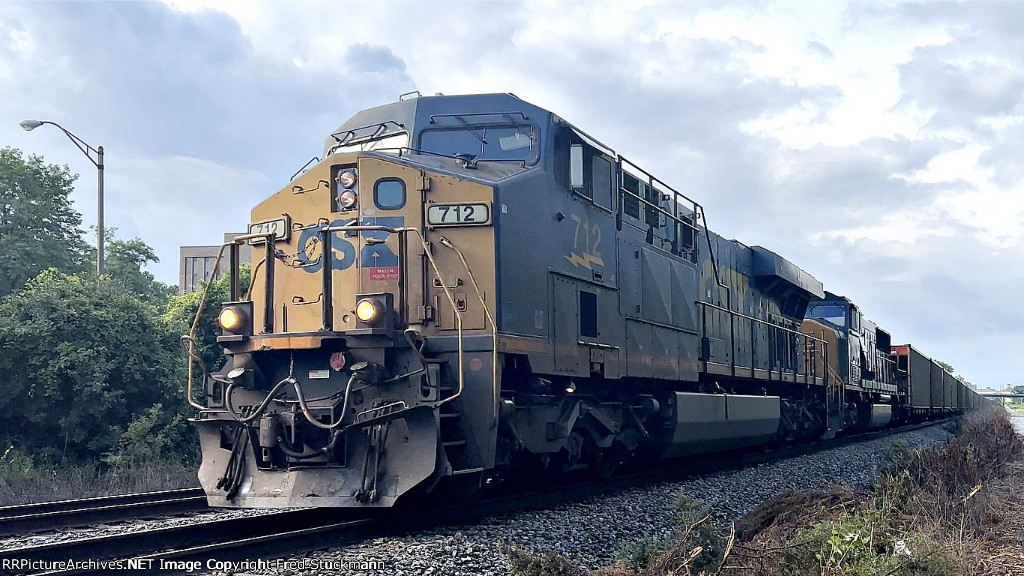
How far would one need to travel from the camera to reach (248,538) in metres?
6.62

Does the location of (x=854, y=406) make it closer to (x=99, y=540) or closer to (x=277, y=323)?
(x=277, y=323)

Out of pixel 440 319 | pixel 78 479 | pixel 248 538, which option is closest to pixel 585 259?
pixel 440 319

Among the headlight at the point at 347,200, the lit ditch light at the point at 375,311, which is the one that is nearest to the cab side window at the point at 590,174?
the headlight at the point at 347,200

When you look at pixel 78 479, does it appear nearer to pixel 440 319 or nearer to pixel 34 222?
pixel 440 319

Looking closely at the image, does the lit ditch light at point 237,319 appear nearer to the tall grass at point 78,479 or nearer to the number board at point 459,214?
the number board at point 459,214

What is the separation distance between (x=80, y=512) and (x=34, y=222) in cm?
2310

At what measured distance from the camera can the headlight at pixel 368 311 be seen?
282 inches

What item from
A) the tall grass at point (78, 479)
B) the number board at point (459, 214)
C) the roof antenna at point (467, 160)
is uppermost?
the roof antenna at point (467, 160)

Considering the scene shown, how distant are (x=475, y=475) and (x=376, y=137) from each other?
3459mm

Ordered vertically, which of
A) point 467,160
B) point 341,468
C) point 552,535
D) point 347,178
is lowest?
point 552,535

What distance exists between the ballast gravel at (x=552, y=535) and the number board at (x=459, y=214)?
248 cm

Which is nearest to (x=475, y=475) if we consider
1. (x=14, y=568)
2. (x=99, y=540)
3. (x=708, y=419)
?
(x=99, y=540)

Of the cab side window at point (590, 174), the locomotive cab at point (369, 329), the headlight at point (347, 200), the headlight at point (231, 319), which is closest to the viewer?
the locomotive cab at point (369, 329)

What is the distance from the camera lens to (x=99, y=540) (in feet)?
19.8
